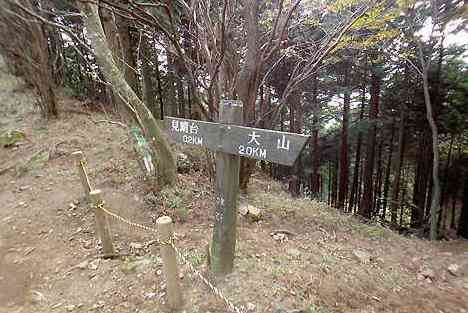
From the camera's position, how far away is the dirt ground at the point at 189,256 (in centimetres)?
283

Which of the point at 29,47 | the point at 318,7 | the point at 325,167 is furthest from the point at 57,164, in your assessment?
the point at 325,167

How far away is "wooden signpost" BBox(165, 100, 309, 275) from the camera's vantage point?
6.44 feet

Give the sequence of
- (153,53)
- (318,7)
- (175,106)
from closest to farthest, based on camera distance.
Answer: (318,7) → (153,53) → (175,106)

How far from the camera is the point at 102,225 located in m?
3.30

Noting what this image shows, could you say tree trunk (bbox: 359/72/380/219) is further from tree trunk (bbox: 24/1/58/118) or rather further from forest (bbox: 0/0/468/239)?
tree trunk (bbox: 24/1/58/118)

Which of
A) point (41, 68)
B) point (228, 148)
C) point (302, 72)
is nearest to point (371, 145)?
point (302, 72)

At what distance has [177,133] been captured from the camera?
268 centimetres

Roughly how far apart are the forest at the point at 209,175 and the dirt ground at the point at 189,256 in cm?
2

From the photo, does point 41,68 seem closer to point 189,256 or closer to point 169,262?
point 189,256

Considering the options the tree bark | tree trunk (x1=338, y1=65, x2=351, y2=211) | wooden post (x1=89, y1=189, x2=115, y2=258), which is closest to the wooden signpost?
wooden post (x1=89, y1=189, x2=115, y2=258)

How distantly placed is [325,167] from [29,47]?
1425 cm

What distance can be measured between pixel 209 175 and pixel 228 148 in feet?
10.2

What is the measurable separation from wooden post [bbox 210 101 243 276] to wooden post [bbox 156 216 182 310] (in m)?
0.45

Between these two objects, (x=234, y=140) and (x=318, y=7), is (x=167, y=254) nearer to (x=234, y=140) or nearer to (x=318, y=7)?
(x=234, y=140)
